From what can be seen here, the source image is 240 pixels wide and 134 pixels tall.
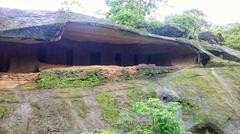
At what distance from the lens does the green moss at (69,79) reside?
1023 centimetres

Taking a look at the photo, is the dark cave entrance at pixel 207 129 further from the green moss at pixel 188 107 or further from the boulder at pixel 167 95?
the boulder at pixel 167 95

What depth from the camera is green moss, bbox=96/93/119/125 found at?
9.61m

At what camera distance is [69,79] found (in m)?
10.6

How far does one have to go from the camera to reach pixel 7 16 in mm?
11375

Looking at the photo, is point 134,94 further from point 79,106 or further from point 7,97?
point 7,97

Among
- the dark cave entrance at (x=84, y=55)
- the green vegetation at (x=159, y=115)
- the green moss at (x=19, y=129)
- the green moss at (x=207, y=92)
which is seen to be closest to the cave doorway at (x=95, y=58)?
the dark cave entrance at (x=84, y=55)

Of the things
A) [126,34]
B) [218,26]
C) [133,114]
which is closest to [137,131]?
[133,114]

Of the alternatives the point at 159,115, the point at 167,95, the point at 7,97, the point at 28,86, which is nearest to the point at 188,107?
the point at 167,95

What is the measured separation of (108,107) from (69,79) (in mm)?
1416

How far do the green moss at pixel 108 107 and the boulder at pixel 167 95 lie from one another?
1452 mm

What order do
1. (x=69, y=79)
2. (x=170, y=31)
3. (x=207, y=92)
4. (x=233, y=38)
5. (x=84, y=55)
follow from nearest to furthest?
(x=69, y=79) → (x=207, y=92) → (x=84, y=55) → (x=170, y=31) → (x=233, y=38)

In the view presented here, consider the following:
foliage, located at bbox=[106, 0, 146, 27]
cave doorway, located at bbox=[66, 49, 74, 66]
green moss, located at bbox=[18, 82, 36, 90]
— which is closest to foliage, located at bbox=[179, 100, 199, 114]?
green moss, located at bbox=[18, 82, 36, 90]

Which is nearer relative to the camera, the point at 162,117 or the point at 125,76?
the point at 162,117

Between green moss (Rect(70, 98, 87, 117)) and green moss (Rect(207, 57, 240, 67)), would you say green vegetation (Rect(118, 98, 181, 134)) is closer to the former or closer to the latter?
green moss (Rect(70, 98, 87, 117))
